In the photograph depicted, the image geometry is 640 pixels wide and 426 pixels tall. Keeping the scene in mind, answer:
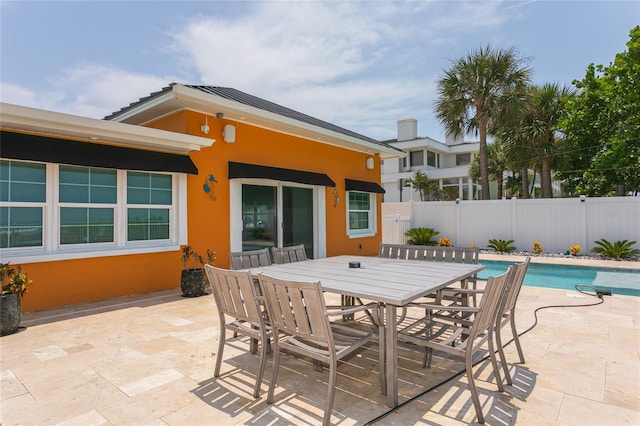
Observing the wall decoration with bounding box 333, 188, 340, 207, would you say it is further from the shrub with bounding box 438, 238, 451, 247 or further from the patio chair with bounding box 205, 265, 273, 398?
the patio chair with bounding box 205, 265, 273, 398

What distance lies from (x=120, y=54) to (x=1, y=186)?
5484mm

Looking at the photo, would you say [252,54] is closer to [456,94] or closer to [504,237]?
[456,94]

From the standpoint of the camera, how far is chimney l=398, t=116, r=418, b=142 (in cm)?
2652

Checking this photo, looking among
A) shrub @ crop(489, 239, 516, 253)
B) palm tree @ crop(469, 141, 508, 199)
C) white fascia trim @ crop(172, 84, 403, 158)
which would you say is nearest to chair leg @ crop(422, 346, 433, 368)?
white fascia trim @ crop(172, 84, 403, 158)

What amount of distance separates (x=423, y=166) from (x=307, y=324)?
82.2 ft

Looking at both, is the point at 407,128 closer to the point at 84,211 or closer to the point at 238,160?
the point at 238,160

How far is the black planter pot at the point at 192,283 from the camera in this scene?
6.13 m

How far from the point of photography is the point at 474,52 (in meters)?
14.1

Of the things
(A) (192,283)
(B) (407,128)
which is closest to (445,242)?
(A) (192,283)

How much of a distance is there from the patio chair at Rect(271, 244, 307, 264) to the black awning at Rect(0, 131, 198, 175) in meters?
2.63

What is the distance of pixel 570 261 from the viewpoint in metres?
10.8

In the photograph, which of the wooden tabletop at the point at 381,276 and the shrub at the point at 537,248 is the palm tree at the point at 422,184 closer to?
the shrub at the point at 537,248

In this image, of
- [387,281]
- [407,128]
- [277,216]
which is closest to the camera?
[387,281]

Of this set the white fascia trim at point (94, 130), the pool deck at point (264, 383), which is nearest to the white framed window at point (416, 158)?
the white fascia trim at point (94, 130)
